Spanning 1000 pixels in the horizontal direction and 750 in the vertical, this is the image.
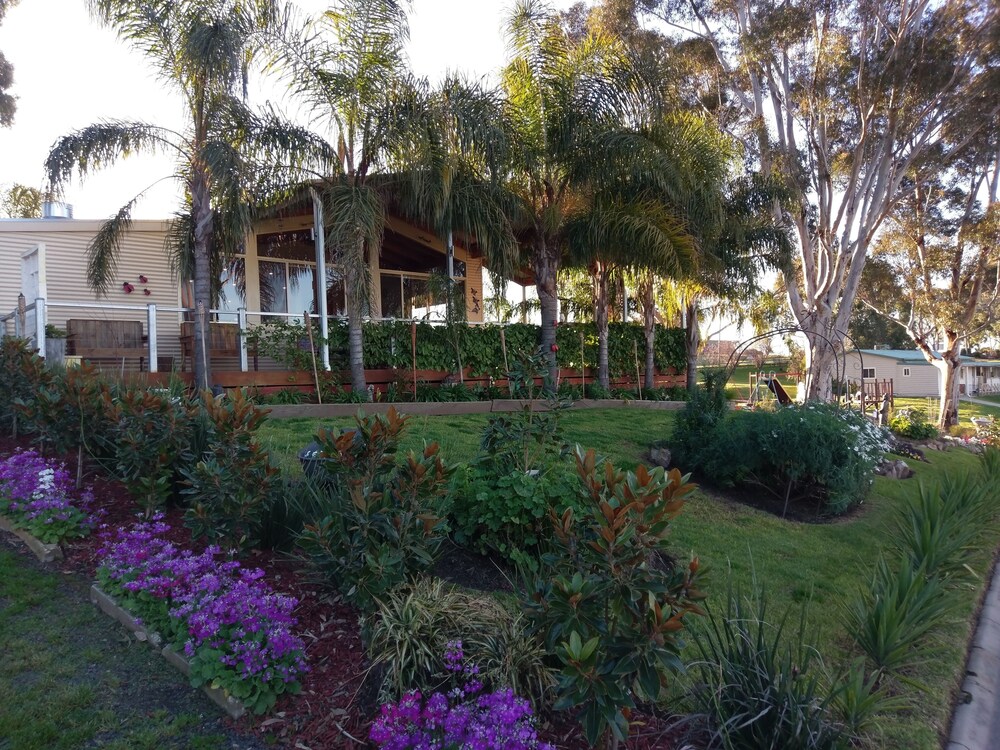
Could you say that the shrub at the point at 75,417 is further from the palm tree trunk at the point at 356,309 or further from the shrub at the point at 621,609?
the palm tree trunk at the point at 356,309

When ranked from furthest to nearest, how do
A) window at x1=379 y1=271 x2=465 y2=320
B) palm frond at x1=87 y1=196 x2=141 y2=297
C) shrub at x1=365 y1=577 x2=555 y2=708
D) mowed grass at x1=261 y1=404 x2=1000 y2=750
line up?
window at x1=379 y1=271 x2=465 y2=320
palm frond at x1=87 y1=196 x2=141 y2=297
mowed grass at x1=261 y1=404 x2=1000 y2=750
shrub at x1=365 y1=577 x2=555 y2=708

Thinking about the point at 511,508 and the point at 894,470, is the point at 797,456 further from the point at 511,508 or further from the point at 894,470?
the point at 511,508

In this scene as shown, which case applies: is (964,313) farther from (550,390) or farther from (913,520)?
(550,390)

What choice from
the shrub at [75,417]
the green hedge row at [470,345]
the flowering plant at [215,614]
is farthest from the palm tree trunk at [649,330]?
the flowering plant at [215,614]

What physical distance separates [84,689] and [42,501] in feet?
6.66

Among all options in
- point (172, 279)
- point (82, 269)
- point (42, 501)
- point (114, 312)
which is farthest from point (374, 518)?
point (82, 269)

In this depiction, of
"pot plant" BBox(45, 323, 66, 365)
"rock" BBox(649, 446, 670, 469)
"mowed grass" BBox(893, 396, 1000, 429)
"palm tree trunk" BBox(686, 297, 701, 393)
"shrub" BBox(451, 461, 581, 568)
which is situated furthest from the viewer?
"mowed grass" BBox(893, 396, 1000, 429)

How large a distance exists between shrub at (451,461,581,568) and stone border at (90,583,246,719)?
5.82 feet

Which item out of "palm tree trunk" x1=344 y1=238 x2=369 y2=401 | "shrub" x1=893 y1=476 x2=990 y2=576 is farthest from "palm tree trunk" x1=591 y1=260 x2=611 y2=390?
"shrub" x1=893 y1=476 x2=990 y2=576

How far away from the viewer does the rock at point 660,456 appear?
8828mm

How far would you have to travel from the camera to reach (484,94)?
1121cm

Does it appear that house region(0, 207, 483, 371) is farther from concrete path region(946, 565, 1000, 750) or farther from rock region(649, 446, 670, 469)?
concrete path region(946, 565, 1000, 750)

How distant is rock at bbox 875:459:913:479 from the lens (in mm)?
10316

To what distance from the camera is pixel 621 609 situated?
2.70 metres
